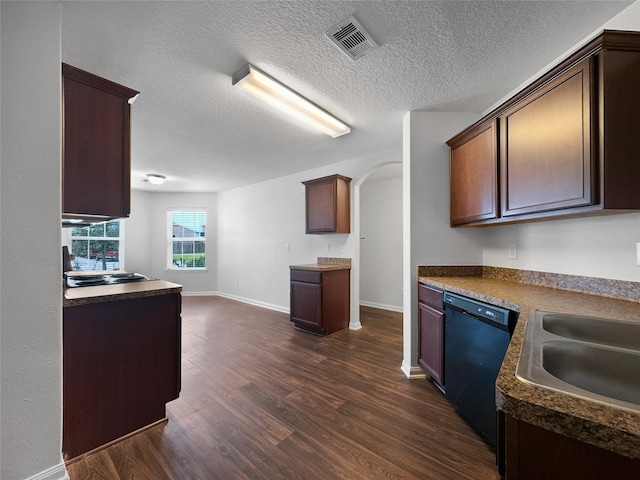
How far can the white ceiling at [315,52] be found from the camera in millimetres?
1335

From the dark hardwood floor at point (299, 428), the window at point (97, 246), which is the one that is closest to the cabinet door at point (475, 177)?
the dark hardwood floor at point (299, 428)

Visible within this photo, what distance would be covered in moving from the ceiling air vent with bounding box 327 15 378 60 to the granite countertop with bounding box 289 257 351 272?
A: 237cm

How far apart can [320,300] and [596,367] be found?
272 centimetres

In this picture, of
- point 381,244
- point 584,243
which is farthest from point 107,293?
point 381,244

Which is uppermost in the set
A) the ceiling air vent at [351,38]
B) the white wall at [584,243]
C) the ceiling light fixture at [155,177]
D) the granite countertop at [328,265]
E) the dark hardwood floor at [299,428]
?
the ceiling air vent at [351,38]

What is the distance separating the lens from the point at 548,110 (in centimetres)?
147

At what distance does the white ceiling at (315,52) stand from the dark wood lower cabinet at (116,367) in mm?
1566

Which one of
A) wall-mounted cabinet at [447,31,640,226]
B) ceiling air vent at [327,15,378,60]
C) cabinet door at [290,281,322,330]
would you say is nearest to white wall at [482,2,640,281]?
wall-mounted cabinet at [447,31,640,226]

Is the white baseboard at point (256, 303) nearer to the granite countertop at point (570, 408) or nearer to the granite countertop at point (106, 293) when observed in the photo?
the granite countertop at point (106, 293)

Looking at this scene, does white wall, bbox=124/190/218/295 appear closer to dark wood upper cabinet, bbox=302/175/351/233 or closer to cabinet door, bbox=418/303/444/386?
dark wood upper cabinet, bbox=302/175/351/233

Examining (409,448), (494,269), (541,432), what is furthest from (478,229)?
(541,432)

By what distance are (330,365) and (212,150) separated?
2.99 meters

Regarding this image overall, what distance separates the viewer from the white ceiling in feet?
4.38

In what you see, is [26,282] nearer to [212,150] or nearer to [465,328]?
[465,328]
